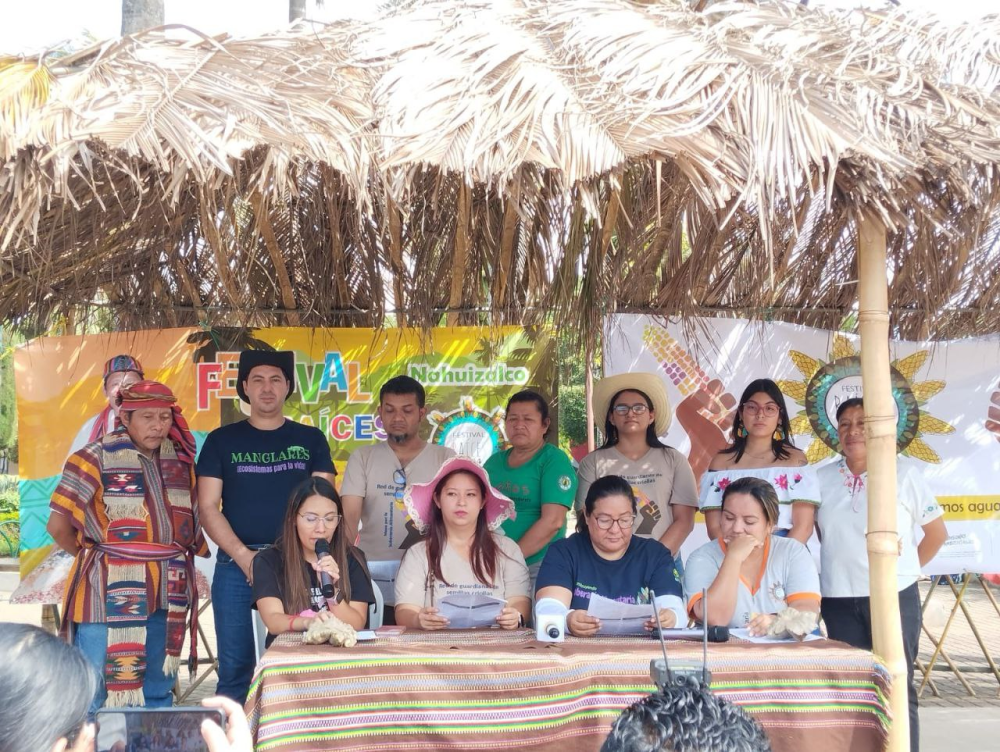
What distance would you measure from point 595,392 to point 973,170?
2.28 meters

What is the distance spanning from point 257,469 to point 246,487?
Answer: 0.30ft

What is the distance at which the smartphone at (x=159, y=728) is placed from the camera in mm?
1672

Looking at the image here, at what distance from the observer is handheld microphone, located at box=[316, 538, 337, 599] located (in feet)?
11.2

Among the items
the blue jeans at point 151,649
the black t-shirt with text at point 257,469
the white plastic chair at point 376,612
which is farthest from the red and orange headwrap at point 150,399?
the white plastic chair at point 376,612

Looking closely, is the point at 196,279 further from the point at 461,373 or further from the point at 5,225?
the point at 5,225

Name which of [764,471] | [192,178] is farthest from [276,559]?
[764,471]

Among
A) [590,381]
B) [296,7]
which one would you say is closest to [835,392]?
[590,381]

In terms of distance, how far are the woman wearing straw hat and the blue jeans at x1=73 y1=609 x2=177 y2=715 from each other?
1912 millimetres

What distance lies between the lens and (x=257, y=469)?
13.9 ft

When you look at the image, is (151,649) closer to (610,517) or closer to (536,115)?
(610,517)

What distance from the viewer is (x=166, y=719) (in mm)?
1681

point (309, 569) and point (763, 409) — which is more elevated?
point (763, 409)

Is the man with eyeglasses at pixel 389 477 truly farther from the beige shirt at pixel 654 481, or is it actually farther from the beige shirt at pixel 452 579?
the beige shirt at pixel 654 481

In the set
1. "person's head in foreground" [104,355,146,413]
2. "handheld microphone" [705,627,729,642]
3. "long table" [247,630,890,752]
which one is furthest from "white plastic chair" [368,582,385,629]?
"person's head in foreground" [104,355,146,413]
